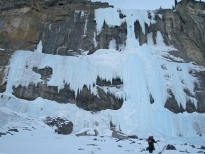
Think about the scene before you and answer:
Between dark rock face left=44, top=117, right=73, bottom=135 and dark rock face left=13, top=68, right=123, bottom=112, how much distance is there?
3.91 m

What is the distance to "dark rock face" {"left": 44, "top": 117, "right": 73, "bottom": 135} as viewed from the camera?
21328 millimetres

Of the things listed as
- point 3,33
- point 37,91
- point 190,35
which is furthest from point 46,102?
point 190,35

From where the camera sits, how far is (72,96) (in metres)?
26.5

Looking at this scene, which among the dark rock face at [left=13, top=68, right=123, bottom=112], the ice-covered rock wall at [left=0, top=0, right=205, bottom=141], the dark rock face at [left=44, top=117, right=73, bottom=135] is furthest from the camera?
the dark rock face at [left=13, top=68, right=123, bottom=112]

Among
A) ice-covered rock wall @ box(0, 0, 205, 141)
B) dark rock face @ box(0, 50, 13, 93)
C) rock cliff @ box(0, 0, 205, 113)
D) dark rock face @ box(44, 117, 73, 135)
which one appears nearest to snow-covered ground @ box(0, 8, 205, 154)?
ice-covered rock wall @ box(0, 0, 205, 141)

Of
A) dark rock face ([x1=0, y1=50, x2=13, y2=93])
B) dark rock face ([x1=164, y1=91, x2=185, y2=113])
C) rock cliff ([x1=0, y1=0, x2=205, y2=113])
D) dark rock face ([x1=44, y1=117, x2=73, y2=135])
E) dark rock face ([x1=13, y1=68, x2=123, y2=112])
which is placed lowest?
dark rock face ([x1=44, y1=117, x2=73, y2=135])

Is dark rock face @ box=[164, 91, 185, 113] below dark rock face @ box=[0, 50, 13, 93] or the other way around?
below

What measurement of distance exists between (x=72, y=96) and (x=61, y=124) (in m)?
4.99

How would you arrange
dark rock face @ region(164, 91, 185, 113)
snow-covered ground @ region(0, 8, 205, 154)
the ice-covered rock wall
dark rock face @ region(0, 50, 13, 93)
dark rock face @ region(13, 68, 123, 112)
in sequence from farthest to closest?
dark rock face @ region(0, 50, 13, 93), dark rock face @ region(13, 68, 123, 112), dark rock face @ region(164, 91, 185, 113), the ice-covered rock wall, snow-covered ground @ region(0, 8, 205, 154)

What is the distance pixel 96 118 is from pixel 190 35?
1460cm

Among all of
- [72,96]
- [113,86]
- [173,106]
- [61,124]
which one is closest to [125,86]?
[113,86]

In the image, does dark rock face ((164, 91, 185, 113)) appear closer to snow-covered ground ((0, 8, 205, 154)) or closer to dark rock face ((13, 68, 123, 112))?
snow-covered ground ((0, 8, 205, 154))

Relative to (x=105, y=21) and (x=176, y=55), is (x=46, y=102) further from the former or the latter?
(x=176, y=55)

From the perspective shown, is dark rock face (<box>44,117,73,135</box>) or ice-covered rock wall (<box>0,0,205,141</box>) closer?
dark rock face (<box>44,117,73,135</box>)
